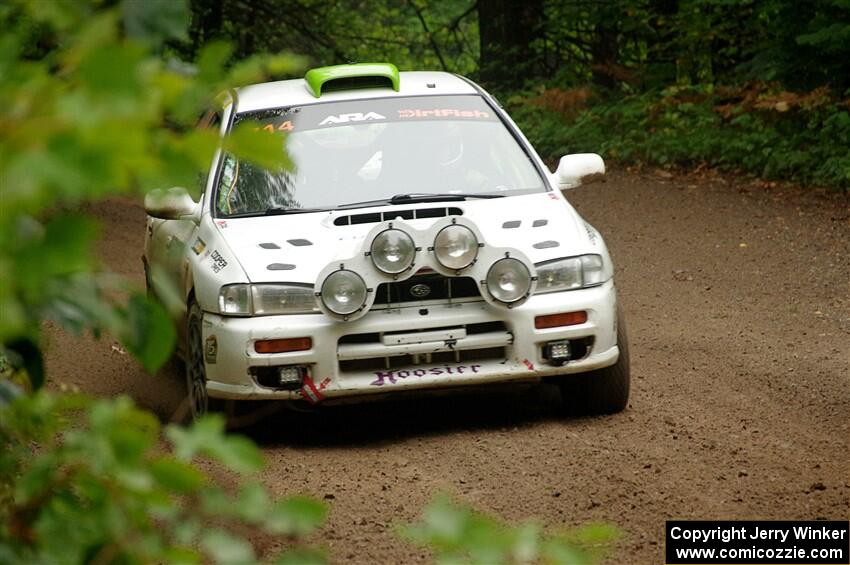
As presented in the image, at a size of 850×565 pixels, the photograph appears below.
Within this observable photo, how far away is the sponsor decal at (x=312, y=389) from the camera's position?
6.49 metres

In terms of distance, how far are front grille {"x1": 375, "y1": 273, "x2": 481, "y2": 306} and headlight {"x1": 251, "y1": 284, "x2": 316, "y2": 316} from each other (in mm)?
346

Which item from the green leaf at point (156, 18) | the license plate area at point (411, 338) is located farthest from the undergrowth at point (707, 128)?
the green leaf at point (156, 18)

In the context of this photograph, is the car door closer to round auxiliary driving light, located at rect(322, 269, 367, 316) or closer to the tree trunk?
round auxiliary driving light, located at rect(322, 269, 367, 316)

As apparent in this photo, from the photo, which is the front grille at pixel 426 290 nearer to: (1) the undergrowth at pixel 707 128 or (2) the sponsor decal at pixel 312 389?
(2) the sponsor decal at pixel 312 389

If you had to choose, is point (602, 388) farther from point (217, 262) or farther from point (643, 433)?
point (217, 262)

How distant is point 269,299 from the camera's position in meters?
6.45

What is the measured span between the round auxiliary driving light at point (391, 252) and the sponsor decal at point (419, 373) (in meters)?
0.50

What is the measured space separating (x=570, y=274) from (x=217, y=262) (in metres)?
1.74

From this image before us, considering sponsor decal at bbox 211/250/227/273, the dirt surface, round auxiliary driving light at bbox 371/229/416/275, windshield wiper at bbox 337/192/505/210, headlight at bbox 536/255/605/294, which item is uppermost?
round auxiliary driving light at bbox 371/229/416/275

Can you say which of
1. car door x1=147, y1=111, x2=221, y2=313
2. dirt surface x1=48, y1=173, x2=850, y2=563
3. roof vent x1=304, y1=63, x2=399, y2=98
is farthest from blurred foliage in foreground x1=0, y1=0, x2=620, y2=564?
roof vent x1=304, y1=63, x2=399, y2=98

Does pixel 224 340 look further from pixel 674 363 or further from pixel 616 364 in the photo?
pixel 674 363

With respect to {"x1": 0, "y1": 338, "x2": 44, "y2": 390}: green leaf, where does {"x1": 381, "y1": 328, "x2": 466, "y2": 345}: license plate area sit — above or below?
below

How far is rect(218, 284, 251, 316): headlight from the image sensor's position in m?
6.45

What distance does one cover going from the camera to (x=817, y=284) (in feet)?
36.3
